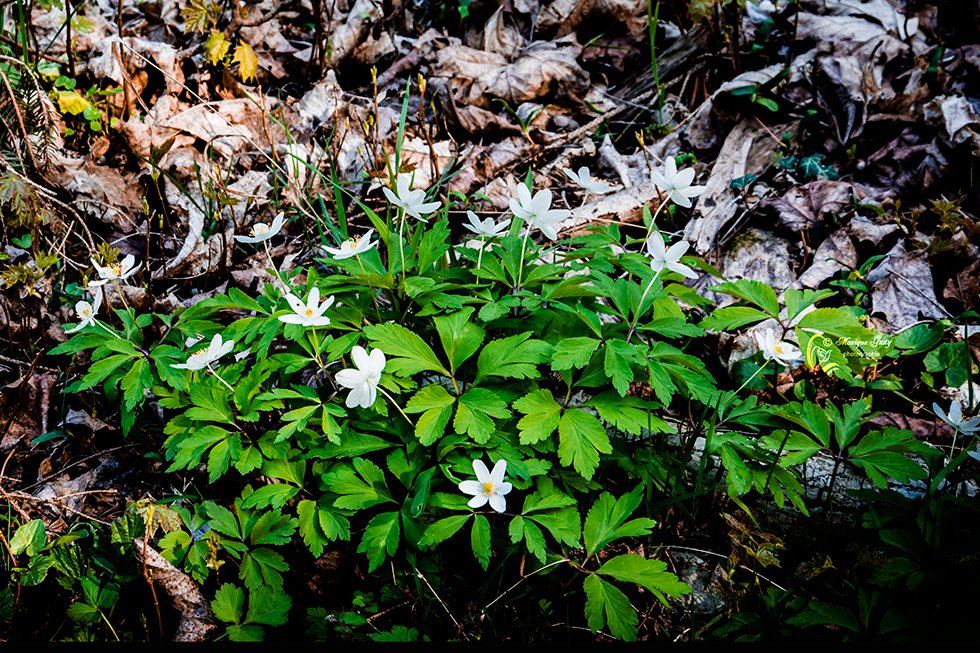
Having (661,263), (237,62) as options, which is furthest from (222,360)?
(237,62)

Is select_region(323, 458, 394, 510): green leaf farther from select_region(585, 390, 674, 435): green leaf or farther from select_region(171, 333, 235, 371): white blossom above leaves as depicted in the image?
select_region(585, 390, 674, 435): green leaf

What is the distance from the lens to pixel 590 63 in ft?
14.3

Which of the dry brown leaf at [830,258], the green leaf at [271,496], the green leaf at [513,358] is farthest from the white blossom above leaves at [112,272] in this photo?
the dry brown leaf at [830,258]

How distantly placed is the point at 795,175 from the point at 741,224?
0.50 meters

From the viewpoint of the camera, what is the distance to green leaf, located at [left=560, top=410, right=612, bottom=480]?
1.60 metres

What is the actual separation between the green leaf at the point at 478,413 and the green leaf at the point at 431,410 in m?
0.04

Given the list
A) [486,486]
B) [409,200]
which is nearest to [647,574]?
[486,486]

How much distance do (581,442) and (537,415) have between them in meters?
0.15

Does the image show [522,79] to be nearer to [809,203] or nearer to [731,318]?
[809,203]

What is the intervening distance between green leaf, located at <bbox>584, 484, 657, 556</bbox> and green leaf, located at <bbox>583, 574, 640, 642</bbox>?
0.10 metres

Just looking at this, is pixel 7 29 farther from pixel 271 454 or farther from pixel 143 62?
pixel 271 454

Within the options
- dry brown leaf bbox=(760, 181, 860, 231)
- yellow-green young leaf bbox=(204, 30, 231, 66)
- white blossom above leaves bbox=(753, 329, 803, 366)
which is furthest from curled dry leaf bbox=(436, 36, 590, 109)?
white blossom above leaves bbox=(753, 329, 803, 366)

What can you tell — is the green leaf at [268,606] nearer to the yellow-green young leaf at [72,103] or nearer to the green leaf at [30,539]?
the green leaf at [30,539]

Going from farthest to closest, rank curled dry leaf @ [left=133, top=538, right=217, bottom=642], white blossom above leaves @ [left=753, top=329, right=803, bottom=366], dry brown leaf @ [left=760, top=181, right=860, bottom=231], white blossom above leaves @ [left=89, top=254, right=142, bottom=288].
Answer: dry brown leaf @ [left=760, top=181, right=860, bottom=231], white blossom above leaves @ [left=89, top=254, right=142, bottom=288], white blossom above leaves @ [left=753, top=329, right=803, bottom=366], curled dry leaf @ [left=133, top=538, right=217, bottom=642]
